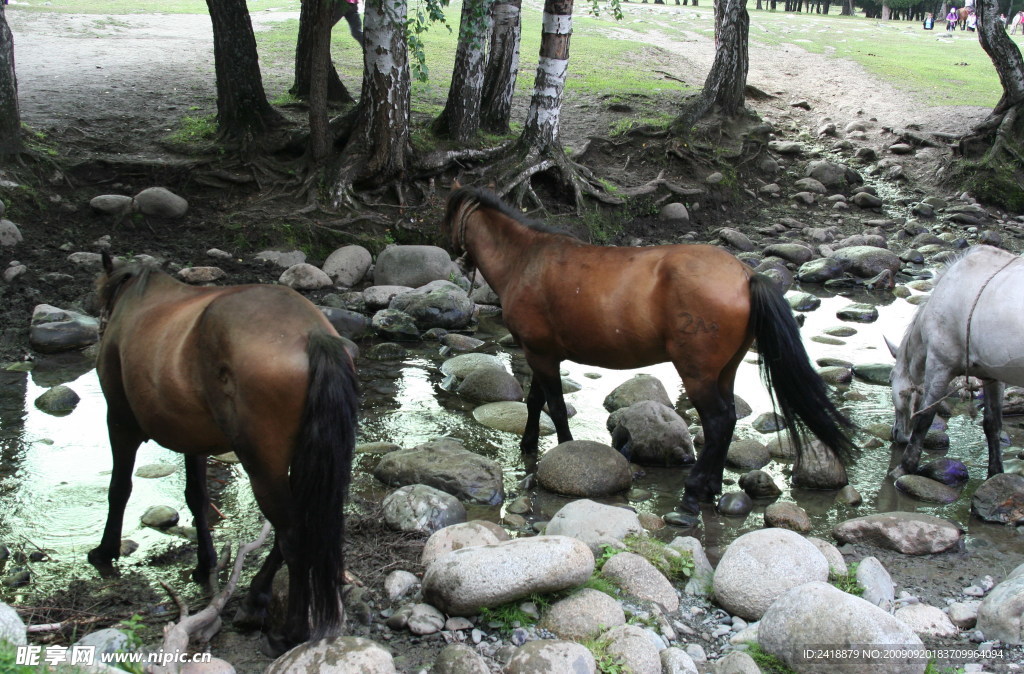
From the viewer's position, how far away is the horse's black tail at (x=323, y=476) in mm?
3680

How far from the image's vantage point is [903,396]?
6.89 m

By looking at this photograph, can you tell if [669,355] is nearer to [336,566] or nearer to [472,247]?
[472,247]

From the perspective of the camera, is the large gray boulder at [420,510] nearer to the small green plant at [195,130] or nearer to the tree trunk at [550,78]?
the tree trunk at [550,78]

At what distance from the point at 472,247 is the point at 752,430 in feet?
9.44

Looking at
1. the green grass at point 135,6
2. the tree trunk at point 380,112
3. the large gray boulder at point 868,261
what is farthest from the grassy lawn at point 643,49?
the large gray boulder at point 868,261

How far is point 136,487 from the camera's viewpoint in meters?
5.95

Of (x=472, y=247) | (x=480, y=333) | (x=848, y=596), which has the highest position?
Answer: (x=472, y=247)

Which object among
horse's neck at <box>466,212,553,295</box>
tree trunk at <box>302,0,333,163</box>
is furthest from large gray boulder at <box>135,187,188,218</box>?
horse's neck at <box>466,212,553,295</box>

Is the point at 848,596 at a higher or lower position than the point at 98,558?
higher

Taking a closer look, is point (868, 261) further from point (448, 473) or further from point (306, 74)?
point (306, 74)

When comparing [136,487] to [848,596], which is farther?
[136,487]

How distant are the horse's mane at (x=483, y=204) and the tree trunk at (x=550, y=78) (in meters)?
5.32

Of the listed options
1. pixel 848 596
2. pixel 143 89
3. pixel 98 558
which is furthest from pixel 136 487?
pixel 143 89

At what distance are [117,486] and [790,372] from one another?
418cm
